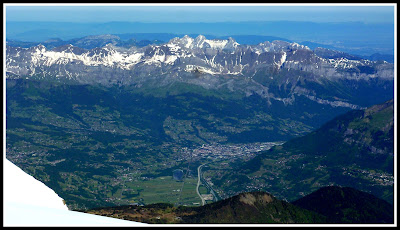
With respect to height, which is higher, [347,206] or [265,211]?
[265,211]

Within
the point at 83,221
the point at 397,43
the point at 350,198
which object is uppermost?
the point at 397,43

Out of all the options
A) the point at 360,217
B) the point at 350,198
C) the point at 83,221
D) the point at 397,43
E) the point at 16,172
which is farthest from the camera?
the point at 350,198

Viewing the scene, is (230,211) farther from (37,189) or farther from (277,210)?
(37,189)

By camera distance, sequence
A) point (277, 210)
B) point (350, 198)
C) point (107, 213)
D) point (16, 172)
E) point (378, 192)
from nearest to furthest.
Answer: point (16, 172) < point (107, 213) < point (277, 210) < point (350, 198) < point (378, 192)

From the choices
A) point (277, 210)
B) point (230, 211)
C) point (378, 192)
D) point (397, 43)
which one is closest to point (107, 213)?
point (230, 211)

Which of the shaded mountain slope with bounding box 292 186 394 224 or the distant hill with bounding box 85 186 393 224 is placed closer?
the distant hill with bounding box 85 186 393 224

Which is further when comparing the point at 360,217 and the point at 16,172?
the point at 360,217

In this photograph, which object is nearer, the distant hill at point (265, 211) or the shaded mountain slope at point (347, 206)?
the distant hill at point (265, 211)

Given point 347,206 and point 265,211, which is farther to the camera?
point 347,206
